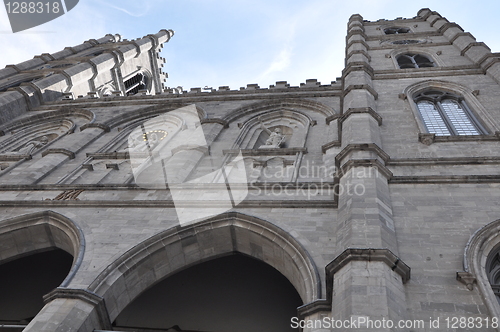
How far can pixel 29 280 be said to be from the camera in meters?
13.2

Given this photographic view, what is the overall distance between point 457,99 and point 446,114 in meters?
1.56

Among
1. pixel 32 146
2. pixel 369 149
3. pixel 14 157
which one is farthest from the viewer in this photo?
pixel 32 146

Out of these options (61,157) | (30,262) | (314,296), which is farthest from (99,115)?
(314,296)

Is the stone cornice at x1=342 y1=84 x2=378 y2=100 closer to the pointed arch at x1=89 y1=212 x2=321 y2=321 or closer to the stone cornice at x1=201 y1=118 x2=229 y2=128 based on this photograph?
the stone cornice at x1=201 y1=118 x2=229 y2=128

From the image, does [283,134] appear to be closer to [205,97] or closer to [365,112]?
[365,112]

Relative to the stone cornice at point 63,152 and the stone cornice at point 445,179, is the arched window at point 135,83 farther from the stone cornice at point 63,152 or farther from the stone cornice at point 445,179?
the stone cornice at point 445,179

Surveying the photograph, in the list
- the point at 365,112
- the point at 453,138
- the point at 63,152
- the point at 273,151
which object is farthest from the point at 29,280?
the point at 453,138

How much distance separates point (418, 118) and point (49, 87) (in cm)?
1899

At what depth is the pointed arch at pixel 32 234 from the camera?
10.9 meters

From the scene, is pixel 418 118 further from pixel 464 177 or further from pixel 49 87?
pixel 49 87

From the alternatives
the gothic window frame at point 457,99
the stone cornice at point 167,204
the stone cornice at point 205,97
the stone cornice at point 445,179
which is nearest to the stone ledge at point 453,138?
the gothic window frame at point 457,99

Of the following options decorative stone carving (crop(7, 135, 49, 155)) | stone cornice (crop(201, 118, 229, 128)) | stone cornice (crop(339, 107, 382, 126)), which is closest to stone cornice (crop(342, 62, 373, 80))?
stone cornice (crop(339, 107, 382, 126))

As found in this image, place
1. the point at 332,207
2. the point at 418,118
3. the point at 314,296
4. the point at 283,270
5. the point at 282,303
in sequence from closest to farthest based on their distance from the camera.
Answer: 1. the point at 314,296
2. the point at 283,270
3. the point at 332,207
4. the point at 282,303
5. the point at 418,118

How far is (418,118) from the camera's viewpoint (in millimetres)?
13320
